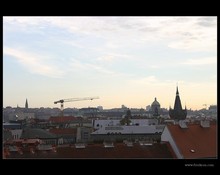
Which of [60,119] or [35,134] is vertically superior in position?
[60,119]

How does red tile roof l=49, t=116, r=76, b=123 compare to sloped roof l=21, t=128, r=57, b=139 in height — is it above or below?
above

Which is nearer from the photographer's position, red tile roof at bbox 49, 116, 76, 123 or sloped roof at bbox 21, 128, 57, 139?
sloped roof at bbox 21, 128, 57, 139

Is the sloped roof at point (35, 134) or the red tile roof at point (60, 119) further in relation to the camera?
the red tile roof at point (60, 119)

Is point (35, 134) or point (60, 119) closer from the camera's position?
point (35, 134)

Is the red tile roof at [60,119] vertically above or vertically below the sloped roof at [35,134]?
above
